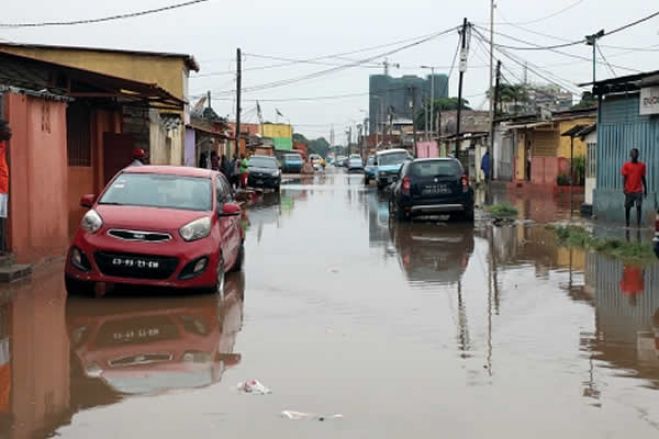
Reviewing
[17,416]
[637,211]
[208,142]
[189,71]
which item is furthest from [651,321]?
[208,142]

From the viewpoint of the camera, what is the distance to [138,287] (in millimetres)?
11594

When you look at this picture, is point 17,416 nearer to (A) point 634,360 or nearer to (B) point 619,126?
(A) point 634,360

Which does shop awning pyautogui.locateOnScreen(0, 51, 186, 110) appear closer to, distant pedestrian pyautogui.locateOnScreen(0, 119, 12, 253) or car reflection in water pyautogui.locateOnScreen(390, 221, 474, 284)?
distant pedestrian pyautogui.locateOnScreen(0, 119, 12, 253)

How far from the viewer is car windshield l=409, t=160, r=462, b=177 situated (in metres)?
23.6

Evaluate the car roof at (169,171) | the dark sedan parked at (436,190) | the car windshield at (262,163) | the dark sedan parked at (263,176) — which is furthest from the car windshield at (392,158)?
the car roof at (169,171)

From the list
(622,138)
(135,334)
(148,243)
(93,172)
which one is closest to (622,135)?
(622,138)

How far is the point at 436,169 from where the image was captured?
77.9 feet

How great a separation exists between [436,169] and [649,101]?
17.2 ft

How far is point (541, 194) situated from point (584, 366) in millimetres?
34262

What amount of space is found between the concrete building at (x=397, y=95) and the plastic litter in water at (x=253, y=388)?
64734 millimetres

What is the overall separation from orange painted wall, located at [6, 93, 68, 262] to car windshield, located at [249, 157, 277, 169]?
95.0 ft

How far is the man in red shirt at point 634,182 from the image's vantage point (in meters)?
20.3

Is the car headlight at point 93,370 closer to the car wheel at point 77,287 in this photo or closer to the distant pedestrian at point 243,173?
the car wheel at point 77,287

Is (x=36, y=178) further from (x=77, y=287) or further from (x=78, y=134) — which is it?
(x=78, y=134)
